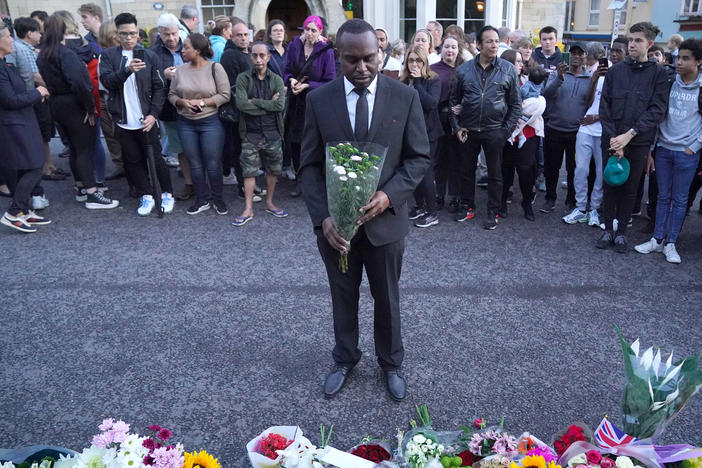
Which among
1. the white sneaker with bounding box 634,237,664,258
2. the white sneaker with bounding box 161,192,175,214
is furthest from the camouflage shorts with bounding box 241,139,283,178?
the white sneaker with bounding box 634,237,664,258

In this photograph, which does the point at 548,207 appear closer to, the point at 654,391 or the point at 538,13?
the point at 654,391

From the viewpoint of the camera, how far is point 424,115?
225 inches

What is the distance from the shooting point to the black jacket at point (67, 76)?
6.53m

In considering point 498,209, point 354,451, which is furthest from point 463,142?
point 354,451

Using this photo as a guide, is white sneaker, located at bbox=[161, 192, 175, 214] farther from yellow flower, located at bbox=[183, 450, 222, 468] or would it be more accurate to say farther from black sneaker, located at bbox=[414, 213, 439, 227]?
yellow flower, located at bbox=[183, 450, 222, 468]

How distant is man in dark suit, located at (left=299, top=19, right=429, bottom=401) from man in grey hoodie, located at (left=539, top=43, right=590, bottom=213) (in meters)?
4.15

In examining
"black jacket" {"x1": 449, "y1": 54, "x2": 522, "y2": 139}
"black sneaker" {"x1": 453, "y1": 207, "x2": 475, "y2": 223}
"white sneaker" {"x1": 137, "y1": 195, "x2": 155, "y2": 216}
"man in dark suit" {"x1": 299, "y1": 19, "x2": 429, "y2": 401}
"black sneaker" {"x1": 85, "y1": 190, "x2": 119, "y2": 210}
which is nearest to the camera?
"man in dark suit" {"x1": 299, "y1": 19, "x2": 429, "y2": 401}

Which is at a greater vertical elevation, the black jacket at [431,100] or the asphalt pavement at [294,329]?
the black jacket at [431,100]

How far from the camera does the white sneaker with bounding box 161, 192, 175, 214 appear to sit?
23.2 ft

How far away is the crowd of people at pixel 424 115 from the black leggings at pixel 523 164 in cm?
2

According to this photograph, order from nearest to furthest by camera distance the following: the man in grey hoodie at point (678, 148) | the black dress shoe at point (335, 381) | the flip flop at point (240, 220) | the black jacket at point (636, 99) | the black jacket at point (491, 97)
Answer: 1. the black dress shoe at point (335, 381)
2. the man in grey hoodie at point (678, 148)
3. the black jacket at point (636, 99)
4. the black jacket at point (491, 97)
5. the flip flop at point (240, 220)

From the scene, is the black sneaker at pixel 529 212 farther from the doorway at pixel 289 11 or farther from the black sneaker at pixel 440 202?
the doorway at pixel 289 11

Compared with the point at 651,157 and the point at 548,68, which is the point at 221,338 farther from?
the point at 548,68

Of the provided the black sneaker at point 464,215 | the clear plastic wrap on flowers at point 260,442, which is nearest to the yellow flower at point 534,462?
the clear plastic wrap on flowers at point 260,442
